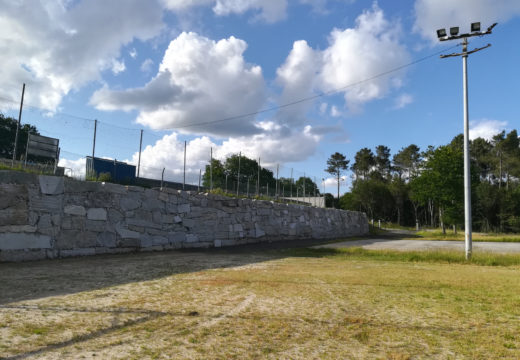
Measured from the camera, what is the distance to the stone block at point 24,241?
676cm

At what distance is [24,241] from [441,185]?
32.1 metres

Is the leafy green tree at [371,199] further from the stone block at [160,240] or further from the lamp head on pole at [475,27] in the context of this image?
the stone block at [160,240]

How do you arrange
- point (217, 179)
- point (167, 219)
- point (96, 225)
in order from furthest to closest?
point (217, 179), point (167, 219), point (96, 225)

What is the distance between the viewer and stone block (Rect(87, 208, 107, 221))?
8341 mm

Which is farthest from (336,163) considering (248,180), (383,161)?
(248,180)

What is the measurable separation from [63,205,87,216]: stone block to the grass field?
1785 millimetres

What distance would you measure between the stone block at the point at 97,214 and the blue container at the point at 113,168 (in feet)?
9.55

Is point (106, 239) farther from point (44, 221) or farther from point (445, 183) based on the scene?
point (445, 183)

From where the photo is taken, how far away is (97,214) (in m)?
8.49

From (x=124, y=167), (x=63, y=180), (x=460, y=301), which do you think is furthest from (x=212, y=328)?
(x=124, y=167)

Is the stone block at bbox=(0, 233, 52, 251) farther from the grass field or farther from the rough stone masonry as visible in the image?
the grass field

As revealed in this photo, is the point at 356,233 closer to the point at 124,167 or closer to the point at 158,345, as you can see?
the point at 124,167

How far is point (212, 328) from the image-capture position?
3.11 metres

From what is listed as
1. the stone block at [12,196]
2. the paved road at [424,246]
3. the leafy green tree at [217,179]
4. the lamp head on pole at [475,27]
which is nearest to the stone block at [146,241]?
the stone block at [12,196]
